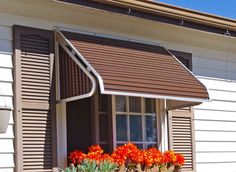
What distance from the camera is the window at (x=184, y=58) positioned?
8742mm

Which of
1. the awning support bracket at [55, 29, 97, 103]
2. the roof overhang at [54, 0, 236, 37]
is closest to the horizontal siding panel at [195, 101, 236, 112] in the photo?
the roof overhang at [54, 0, 236, 37]

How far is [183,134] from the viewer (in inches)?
343

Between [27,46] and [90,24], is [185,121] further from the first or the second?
[27,46]

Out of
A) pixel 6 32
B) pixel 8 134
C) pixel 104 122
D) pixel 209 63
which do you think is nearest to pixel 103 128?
pixel 104 122

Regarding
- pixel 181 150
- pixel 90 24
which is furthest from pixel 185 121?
pixel 90 24

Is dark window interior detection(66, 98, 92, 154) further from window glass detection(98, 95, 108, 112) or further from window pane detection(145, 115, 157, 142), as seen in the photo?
window pane detection(145, 115, 157, 142)

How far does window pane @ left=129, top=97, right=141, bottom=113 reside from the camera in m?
8.15

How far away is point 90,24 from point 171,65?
1295 millimetres

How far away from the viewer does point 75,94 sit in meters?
6.76

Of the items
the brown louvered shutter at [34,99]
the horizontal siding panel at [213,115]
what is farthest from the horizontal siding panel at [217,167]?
the brown louvered shutter at [34,99]

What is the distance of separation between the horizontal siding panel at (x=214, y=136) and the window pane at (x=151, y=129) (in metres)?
0.85

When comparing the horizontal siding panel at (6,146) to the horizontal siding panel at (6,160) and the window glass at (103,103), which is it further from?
the window glass at (103,103)

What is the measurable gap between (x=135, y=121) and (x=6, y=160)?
227 cm

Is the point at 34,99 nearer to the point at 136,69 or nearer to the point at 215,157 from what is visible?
the point at 136,69
